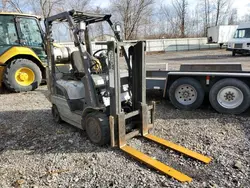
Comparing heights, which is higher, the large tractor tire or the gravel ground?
the large tractor tire

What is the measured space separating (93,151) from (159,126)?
1.54 meters

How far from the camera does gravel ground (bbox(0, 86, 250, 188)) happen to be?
282cm

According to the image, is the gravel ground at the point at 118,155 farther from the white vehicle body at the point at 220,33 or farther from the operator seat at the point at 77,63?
the white vehicle body at the point at 220,33

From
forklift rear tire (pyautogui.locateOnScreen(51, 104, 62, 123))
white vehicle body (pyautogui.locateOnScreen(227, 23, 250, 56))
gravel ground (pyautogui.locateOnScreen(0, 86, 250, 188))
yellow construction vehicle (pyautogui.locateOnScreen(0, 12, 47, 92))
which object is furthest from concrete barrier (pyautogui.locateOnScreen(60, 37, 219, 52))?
gravel ground (pyautogui.locateOnScreen(0, 86, 250, 188))

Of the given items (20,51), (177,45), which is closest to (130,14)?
(177,45)

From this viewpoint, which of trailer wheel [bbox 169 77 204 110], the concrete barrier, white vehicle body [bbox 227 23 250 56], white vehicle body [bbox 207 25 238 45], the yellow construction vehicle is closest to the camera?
trailer wheel [bbox 169 77 204 110]

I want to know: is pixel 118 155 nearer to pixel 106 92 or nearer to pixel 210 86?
pixel 106 92

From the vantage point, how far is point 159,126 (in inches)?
178

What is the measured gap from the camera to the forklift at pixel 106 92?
3367 mm

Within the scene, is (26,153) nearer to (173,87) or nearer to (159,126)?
(159,126)

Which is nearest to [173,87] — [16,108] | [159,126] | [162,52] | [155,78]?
[155,78]

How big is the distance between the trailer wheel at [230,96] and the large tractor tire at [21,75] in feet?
19.5

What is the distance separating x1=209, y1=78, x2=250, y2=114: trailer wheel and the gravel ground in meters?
0.18

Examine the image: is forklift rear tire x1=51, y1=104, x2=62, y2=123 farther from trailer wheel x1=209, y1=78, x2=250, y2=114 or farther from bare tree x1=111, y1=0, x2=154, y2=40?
bare tree x1=111, y1=0, x2=154, y2=40
